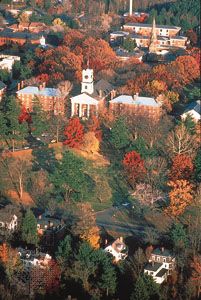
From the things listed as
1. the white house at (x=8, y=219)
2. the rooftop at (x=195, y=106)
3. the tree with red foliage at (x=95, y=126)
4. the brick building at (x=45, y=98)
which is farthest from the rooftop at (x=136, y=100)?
the white house at (x=8, y=219)

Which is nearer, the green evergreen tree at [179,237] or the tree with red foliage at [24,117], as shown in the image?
A: the green evergreen tree at [179,237]

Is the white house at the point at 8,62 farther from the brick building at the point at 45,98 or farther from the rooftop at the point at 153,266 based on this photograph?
the rooftop at the point at 153,266

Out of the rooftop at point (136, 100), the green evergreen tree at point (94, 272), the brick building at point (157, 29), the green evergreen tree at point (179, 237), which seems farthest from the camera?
the brick building at point (157, 29)

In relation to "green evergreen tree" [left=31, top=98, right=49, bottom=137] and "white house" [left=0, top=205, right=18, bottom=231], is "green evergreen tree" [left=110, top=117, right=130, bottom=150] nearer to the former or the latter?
"green evergreen tree" [left=31, top=98, right=49, bottom=137]

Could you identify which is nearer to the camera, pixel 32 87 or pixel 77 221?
pixel 77 221

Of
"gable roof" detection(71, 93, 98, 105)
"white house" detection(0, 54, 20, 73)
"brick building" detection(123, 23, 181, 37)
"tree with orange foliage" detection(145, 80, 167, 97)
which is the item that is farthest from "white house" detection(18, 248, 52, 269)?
"brick building" detection(123, 23, 181, 37)

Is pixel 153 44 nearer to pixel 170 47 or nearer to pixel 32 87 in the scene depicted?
pixel 170 47

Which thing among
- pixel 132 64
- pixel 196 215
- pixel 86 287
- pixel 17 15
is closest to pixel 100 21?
pixel 17 15
